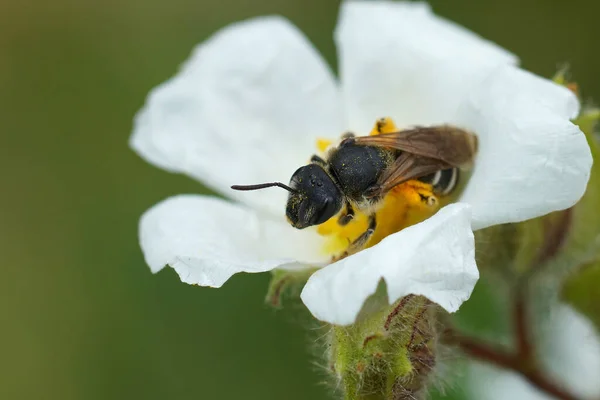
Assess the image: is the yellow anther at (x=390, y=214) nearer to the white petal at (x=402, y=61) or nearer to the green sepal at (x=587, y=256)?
the white petal at (x=402, y=61)

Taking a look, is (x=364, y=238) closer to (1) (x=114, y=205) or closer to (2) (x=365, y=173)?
(2) (x=365, y=173)

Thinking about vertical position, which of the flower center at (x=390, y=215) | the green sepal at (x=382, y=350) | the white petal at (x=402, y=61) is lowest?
the green sepal at (x=382, y=350)

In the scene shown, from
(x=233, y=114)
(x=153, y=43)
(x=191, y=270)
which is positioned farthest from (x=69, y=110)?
(x=191, y=270)

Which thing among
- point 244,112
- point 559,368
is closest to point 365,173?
point 244,112

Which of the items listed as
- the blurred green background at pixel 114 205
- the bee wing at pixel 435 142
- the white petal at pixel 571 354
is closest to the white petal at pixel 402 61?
the bee wing at pixel 435 142

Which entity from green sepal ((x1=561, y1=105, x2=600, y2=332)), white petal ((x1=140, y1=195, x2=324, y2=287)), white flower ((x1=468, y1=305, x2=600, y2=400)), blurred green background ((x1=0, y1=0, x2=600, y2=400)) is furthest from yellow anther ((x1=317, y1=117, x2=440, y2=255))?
blurred green background ((x1=0, y1=0, x2=600, y2=400))

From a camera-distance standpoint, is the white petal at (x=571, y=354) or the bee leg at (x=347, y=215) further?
the white petal at (x=571, y=354)

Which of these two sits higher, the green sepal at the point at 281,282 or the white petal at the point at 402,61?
the white petal at the point at 402,61
